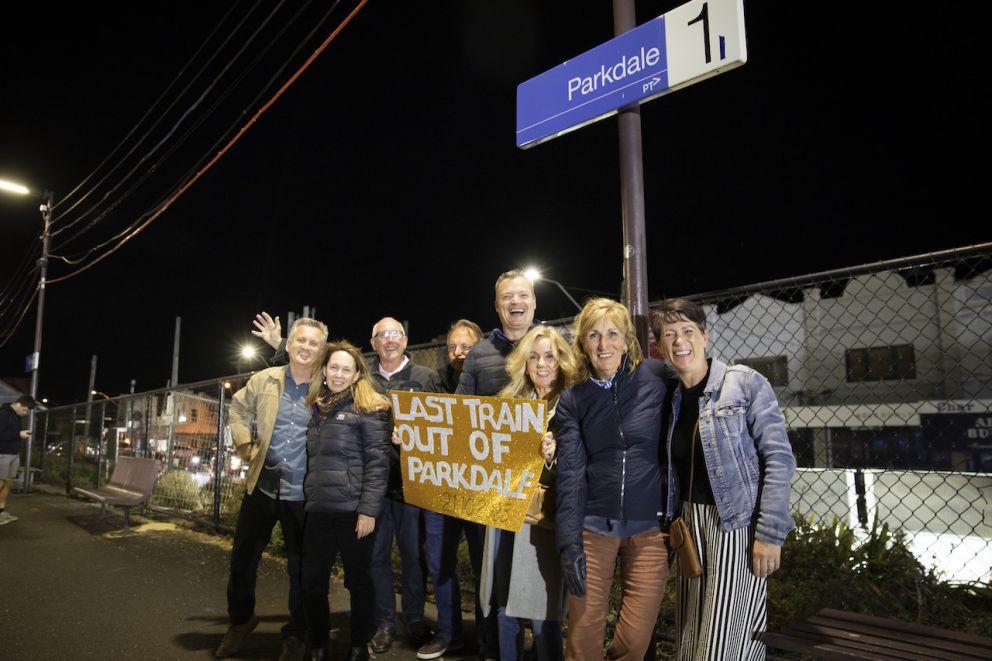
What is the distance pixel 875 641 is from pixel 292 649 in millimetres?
3038

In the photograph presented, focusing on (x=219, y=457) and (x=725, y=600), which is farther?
(x=219, y=457)

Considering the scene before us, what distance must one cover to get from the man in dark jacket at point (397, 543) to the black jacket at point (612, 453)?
1487mm

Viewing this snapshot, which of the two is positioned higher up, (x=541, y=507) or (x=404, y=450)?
(x=404, y=450)

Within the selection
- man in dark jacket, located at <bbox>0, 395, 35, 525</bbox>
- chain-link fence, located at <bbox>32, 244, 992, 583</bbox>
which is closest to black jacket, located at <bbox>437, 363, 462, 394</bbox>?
chain-link fence, located at <bbox>32, 244, 992, 583</bbox>

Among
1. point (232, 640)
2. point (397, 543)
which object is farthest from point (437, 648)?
point (232, 640)

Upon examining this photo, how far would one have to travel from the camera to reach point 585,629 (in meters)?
2.71

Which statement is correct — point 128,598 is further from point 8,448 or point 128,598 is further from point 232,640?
point 8,448

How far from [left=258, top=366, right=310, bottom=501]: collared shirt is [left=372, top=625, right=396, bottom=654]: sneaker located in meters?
1.00

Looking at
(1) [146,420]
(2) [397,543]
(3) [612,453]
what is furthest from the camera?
(1) [146,420]

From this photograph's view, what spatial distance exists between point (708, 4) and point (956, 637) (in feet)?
10.2

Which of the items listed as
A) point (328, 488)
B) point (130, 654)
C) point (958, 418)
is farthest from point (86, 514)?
point (958, 418)

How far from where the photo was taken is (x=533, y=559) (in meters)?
3.08

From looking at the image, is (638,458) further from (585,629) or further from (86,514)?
(86,514)

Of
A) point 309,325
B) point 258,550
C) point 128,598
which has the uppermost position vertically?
point 309,325
